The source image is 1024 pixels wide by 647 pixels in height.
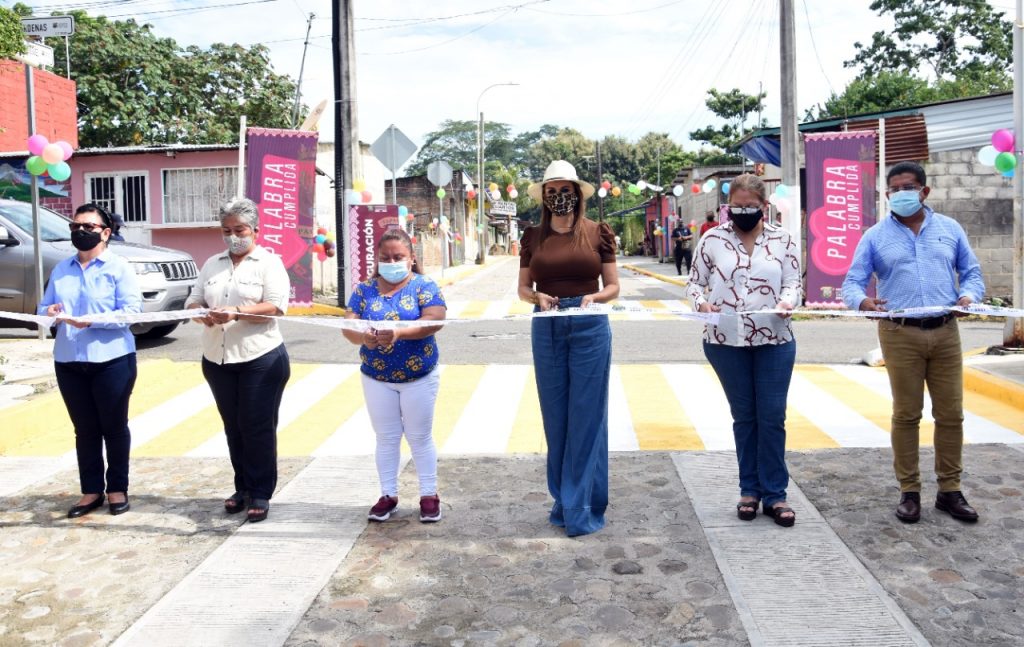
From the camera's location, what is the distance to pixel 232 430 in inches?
210

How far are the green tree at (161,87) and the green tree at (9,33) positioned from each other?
24947 mm

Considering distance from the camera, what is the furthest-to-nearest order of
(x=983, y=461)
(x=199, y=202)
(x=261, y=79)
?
(x=261, y=79) → (x=199, y=202) → (x=983, y=461)

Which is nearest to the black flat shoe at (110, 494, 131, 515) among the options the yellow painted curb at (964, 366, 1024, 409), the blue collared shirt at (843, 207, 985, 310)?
the blue collared shirt at (843, 207, 985, 310)

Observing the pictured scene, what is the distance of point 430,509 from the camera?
199 inches

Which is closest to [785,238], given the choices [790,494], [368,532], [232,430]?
[790,494]

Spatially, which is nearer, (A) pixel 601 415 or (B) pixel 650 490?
(A) pixel 601 415

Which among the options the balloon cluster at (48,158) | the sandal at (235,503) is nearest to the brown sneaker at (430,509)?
the sandal at (235,503)

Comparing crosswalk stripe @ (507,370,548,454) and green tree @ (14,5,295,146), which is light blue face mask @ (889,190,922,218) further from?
green tree @ (14,5,295,146)

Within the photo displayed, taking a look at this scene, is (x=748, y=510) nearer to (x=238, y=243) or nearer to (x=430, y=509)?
(x=430, y=509)

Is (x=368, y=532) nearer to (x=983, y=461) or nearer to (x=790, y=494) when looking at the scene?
(x=790, y=494)

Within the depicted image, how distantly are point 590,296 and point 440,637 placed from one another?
1.91 m

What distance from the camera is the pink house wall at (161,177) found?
73.4 ft

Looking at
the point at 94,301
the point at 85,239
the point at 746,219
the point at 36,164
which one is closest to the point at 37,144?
the point at 36,164

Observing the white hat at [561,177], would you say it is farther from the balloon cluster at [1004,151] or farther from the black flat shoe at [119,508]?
the balloon cluster at [1004,151]
